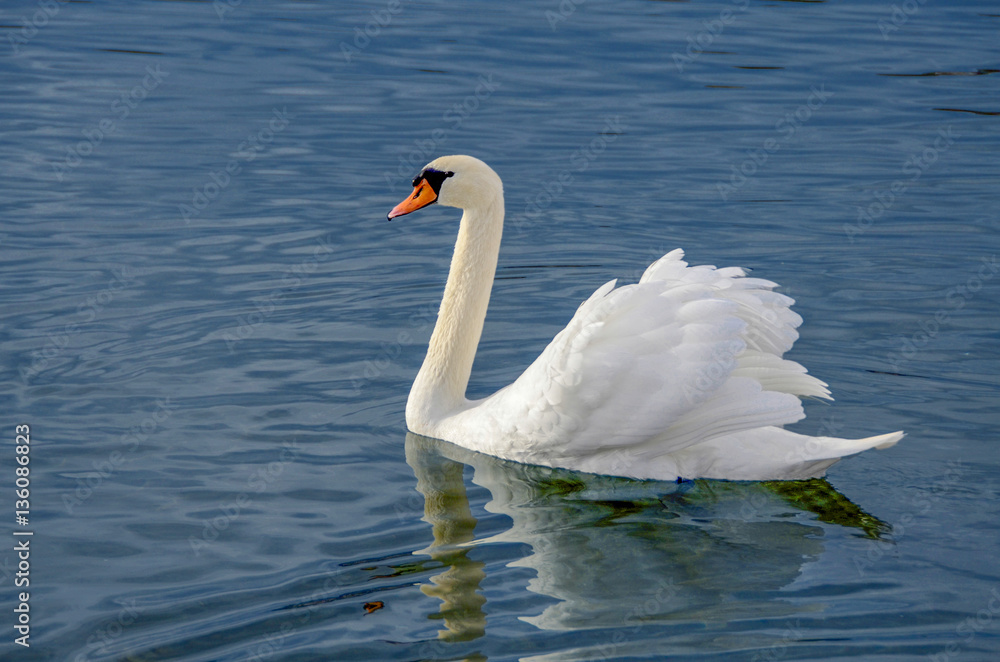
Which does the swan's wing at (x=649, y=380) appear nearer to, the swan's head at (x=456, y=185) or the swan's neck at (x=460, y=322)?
the swan's neck at (x=460, y=322)

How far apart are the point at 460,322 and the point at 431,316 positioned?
5.21ft

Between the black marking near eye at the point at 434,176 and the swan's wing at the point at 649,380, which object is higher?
the black marking near eye at the point at 434,176

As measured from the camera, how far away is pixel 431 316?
8.73 meters

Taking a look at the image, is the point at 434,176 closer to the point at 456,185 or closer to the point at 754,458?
the point at 456,185

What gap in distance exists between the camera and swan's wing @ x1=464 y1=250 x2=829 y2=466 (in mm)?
5973

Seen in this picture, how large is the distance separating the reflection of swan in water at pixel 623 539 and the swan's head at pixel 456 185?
143 centimetres

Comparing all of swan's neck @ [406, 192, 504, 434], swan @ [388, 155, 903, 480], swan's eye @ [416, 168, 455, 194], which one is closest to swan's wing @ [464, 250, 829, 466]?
swan @ [388, 155, 903, 480]

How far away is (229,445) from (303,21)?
1198 centimetres

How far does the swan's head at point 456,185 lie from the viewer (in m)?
6.90

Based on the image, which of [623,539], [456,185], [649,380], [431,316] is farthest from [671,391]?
[431,316]

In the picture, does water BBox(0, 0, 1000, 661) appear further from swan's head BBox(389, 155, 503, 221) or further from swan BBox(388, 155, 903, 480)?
swan's head BBox(389, 155, 503, 221)

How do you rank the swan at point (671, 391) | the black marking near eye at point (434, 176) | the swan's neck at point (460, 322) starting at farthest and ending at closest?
the swan's neck at point (460, 322)
the black marking near eye at point (434, 176)
the swan at point (671, 391)

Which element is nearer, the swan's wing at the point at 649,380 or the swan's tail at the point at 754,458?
the swan's tail at the point at 754,458

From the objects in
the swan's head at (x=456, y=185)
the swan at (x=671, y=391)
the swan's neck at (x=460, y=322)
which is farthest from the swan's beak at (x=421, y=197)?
the swan at (x=671, y=391)
